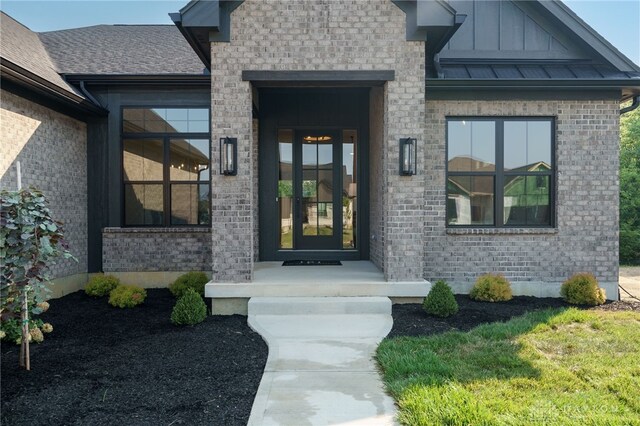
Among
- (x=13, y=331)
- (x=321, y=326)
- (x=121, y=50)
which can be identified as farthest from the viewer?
(x=121, y=50)

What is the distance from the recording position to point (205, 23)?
18.8 ft

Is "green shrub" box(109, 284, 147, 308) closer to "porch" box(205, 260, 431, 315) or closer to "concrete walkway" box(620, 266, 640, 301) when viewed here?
"porch" box(205, 260, 431, 315)

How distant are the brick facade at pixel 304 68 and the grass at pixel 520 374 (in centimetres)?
181

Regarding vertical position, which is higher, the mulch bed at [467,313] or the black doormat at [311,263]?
the black doormat at [311,263]

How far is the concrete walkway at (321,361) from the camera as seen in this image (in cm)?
318

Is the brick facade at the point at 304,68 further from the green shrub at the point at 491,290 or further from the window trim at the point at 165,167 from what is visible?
the window trim at the point at 165,167

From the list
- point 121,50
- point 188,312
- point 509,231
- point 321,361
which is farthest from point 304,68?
point 121,50

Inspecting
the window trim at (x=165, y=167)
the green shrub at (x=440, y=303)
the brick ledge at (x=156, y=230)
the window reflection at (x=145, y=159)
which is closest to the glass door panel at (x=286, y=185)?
the window trim at (x=165, y=167)

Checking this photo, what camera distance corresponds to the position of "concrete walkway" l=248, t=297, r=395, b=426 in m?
3.18

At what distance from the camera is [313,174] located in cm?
859

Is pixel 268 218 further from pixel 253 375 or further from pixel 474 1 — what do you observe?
pixel 474 1

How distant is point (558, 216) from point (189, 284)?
6276 millimetres

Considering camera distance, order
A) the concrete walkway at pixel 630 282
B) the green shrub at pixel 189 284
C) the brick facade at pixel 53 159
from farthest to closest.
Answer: the concrete walkway at pixel 630 282 → the green shrub at pixel 189 284 → the brick facade at pixel 53 159

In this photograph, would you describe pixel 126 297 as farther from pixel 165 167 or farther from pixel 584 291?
pixel 584 291
